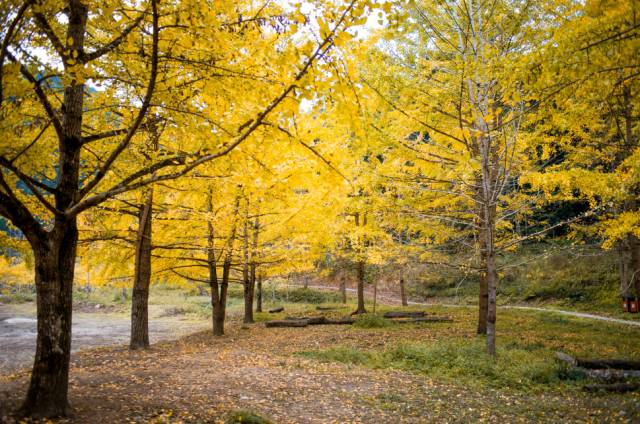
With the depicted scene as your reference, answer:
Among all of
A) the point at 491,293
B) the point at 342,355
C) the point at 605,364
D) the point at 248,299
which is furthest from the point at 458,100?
the point at 248,299

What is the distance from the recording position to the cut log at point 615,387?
5.81 m

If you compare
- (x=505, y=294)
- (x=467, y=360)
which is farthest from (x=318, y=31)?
(x=505, y=294)

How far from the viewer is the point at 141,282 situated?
8875 millimetres

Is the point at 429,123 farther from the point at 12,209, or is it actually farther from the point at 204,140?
the point at 12,209

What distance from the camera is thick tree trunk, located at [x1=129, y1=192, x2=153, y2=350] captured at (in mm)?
8820

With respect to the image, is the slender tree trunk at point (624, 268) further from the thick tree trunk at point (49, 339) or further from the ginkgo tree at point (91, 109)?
the thick tree trunk at point (49, 339)

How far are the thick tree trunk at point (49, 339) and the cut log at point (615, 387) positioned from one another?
6792mm

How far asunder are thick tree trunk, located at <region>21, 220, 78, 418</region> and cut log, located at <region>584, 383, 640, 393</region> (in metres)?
6.79

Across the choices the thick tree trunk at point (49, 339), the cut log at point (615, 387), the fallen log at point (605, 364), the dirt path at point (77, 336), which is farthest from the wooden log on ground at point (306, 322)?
the thick tree trunk at point (49, 339)

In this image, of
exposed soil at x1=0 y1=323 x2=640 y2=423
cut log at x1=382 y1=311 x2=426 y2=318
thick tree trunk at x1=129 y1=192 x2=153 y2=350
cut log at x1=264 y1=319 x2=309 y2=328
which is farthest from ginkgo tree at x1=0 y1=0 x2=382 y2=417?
cut log at x1=382 y1=311 x2=426 y2=318

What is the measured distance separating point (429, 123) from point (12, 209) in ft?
23.6

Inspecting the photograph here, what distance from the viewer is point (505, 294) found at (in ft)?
74.2

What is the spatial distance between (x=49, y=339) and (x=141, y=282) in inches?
208

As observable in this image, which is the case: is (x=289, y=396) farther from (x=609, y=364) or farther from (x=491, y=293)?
(x=609, y=364)
